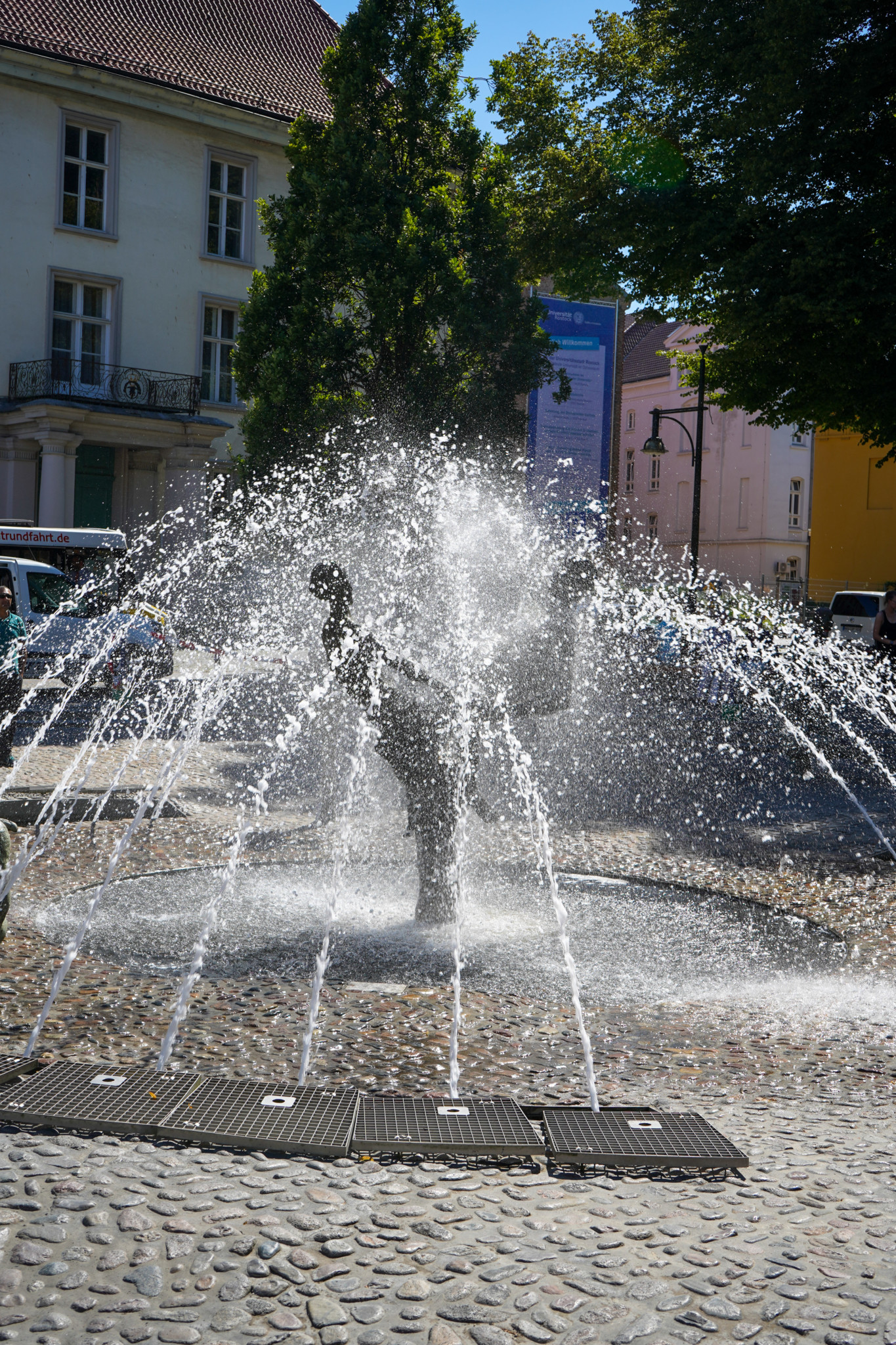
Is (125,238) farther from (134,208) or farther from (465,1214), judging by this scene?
(465,1214)

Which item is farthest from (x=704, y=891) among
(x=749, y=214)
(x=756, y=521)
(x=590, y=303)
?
(x=756, y=521)

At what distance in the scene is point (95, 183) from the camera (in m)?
30.4

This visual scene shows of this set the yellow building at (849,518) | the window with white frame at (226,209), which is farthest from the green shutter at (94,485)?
the yellow building at (849,518)

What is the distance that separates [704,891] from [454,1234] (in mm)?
4756

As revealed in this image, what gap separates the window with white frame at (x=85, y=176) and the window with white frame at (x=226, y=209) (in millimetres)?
2635

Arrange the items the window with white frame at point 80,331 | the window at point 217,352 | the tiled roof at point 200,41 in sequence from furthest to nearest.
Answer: the window at point 217,352
the window with white frame at point 80,331
the tiled roof at point 200,41

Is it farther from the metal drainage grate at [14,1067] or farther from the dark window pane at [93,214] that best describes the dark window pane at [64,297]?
the metal drainage grate at [14,1067]

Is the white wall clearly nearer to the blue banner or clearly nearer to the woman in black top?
the blue banner

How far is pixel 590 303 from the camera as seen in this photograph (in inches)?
1096

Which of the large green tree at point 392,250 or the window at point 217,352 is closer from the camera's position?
the large green tree at point 392,250

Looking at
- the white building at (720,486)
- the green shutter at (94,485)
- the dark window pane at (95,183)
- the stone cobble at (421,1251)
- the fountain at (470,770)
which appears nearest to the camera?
the stone cobble at (421,1251)

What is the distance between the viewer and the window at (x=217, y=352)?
1273 inches

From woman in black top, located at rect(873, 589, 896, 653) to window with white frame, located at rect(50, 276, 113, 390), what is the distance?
21.1m

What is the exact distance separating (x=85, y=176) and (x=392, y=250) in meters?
13.1
